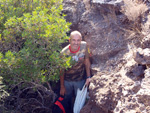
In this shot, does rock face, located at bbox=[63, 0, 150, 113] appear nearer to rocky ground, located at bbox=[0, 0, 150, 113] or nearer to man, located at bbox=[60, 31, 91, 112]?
rocky ground, located at bbox=[0, 0, 150, 113]

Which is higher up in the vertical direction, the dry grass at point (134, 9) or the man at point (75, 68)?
the dry grass at point (134, 9)

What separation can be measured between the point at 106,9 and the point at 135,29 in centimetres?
108

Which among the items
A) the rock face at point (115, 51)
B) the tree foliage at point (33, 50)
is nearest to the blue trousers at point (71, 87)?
the rock face at point (115, 51)

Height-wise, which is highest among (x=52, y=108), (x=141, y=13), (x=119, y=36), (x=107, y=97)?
(x=141, y=13)

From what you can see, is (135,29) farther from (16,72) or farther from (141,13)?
(16,72)

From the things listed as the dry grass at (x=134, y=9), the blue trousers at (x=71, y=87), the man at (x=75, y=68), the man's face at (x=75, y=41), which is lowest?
the blue trousers at (x=71, y=87)

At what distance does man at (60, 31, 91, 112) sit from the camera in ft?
13.0

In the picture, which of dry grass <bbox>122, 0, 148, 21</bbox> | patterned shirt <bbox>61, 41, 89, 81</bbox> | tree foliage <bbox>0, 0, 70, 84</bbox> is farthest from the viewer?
patterned shirt <bbox>61, 41, 89, 81</bbox>

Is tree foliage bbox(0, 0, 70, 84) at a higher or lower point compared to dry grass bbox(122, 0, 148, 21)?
lower

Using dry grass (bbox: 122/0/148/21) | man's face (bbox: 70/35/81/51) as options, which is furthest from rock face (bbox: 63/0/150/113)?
man's face (bbox: 70/35/81/51)

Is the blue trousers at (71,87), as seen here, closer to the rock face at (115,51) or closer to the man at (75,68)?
the man at (75,68)

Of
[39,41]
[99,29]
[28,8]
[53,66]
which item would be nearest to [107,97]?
[53,66]

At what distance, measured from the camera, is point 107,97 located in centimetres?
304

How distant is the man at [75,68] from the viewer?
13.0ft
